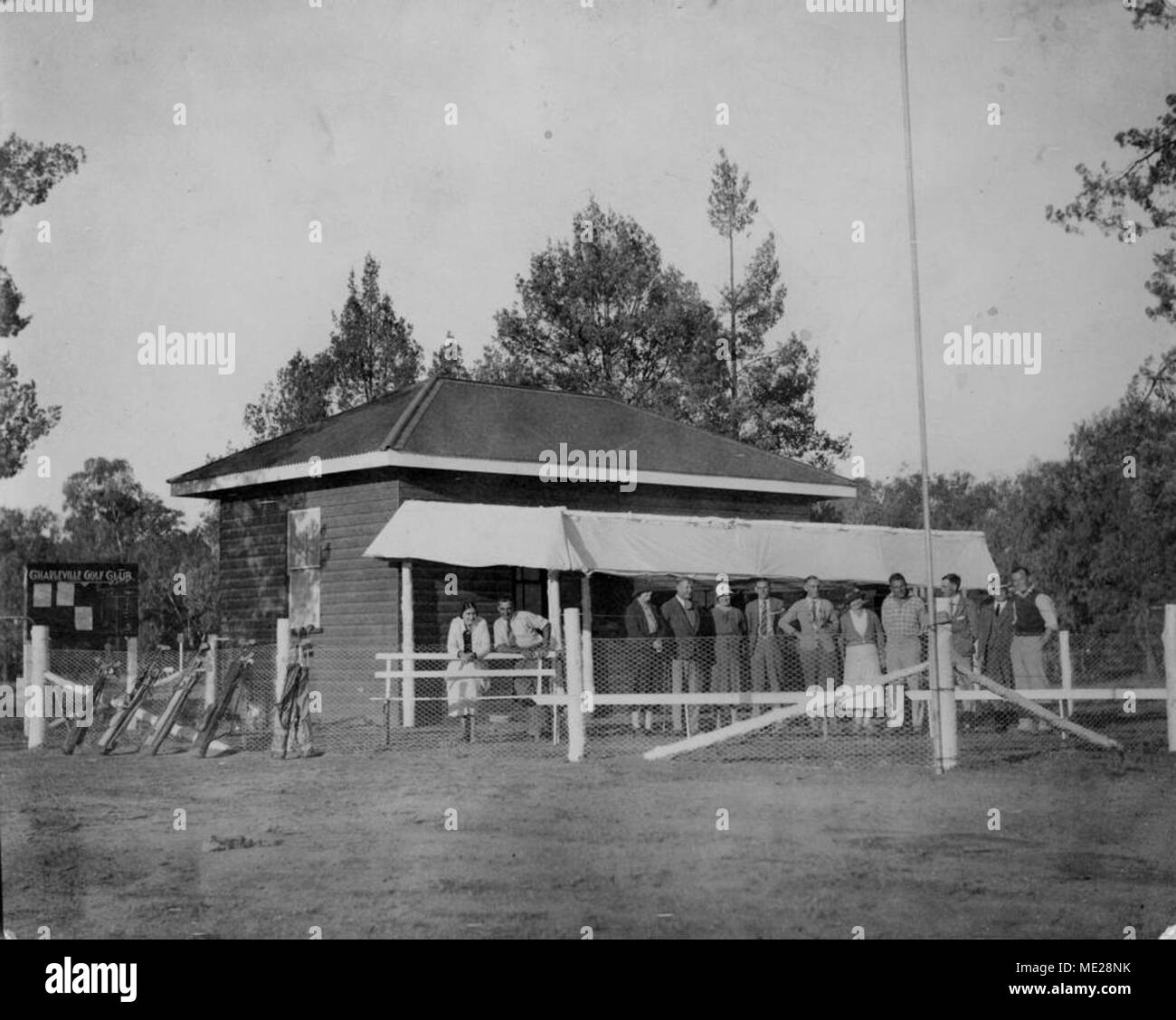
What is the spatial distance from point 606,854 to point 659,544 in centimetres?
919

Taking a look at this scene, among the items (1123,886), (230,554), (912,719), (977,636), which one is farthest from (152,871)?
(230,554)

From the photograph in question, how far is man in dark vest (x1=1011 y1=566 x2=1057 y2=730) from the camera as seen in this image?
1515cm

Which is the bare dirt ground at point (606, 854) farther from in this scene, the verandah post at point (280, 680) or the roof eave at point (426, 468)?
the roof eave at point (426, 468)

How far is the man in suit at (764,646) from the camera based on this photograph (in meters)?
15.5

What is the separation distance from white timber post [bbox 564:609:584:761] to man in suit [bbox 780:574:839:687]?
131 inches

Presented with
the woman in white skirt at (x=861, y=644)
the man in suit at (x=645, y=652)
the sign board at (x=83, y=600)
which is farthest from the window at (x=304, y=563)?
the woman in white skirt at (x=861, y=644)

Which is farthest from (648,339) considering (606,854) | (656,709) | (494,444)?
(606,854)

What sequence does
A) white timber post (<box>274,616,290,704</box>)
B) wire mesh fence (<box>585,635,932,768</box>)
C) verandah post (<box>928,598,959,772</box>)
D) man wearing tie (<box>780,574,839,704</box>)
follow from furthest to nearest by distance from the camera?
man wearing tie (<box>780,574,839,704</box>) → white timber post (<box>274,616,290,704</box>) → wire mesh fence (<box>585,635,932,768</box>) → verandah post (<box>928,598,959,772</box>)

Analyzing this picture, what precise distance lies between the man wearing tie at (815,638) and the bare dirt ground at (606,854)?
10.3 ft

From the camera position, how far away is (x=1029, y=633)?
15.2 metres

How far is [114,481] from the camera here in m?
46.1

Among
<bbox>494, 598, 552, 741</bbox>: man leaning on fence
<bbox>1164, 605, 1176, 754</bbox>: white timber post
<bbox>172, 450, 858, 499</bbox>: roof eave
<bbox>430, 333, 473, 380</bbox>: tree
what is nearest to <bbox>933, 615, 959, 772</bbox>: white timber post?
<bbox>1164, 605, 1176, 754</bbox>: white timber post

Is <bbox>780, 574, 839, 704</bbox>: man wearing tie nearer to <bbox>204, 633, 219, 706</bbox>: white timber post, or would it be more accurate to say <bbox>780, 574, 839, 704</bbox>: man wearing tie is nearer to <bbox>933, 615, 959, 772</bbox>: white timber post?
<bbox>933, 615, 959, 772</bbox>: white timber post
